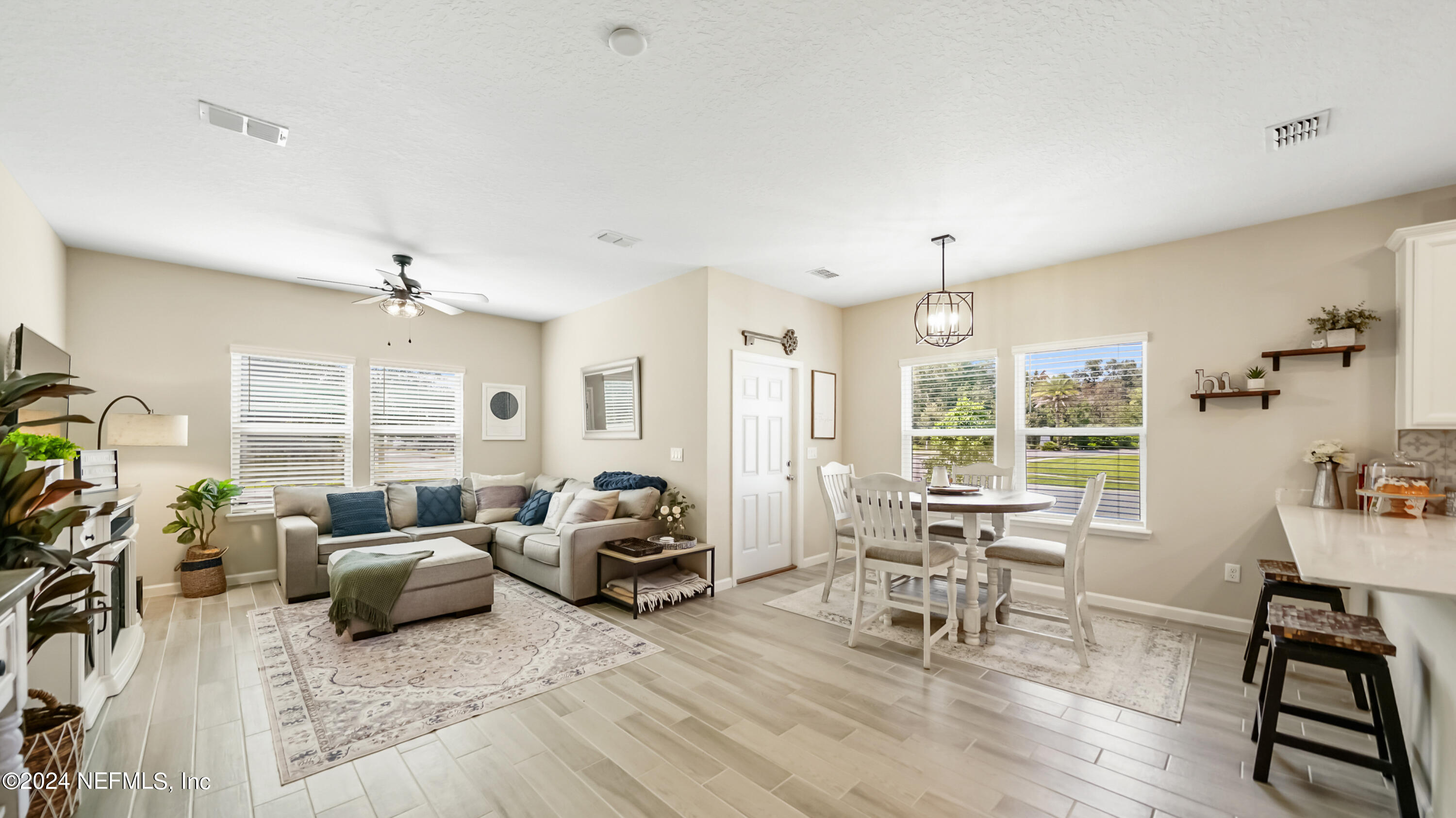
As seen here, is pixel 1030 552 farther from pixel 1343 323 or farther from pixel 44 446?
pixel 44 446

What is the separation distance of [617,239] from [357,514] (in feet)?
10.9

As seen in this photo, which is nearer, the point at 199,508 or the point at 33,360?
the point at 33,360

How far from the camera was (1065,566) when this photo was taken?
326cm

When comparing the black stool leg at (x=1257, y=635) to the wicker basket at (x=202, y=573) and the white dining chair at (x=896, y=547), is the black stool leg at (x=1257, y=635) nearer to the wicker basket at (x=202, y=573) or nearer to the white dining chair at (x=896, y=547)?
the white dining chair at (x=896, y=547)

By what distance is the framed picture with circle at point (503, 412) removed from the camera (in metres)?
6.53

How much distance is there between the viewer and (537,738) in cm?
247

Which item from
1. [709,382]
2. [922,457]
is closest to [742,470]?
[709,382]

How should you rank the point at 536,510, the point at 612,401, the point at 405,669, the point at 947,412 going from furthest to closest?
the point at 612,401, the point at 536,510, the point at 947,412, the point at 405,669

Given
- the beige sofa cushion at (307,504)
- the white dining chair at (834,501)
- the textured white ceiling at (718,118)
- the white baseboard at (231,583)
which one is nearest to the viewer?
the textured white ceiling at (718,118)

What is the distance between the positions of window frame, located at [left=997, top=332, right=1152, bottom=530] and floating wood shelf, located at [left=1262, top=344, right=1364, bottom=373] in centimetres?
67

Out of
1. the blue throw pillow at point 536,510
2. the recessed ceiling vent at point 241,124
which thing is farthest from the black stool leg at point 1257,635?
the recessed ceiling vent at point 241,124

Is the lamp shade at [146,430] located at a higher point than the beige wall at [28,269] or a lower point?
lower

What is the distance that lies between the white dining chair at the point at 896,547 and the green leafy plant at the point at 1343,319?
2606 mm

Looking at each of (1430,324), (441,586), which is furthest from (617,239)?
(1430,324)
